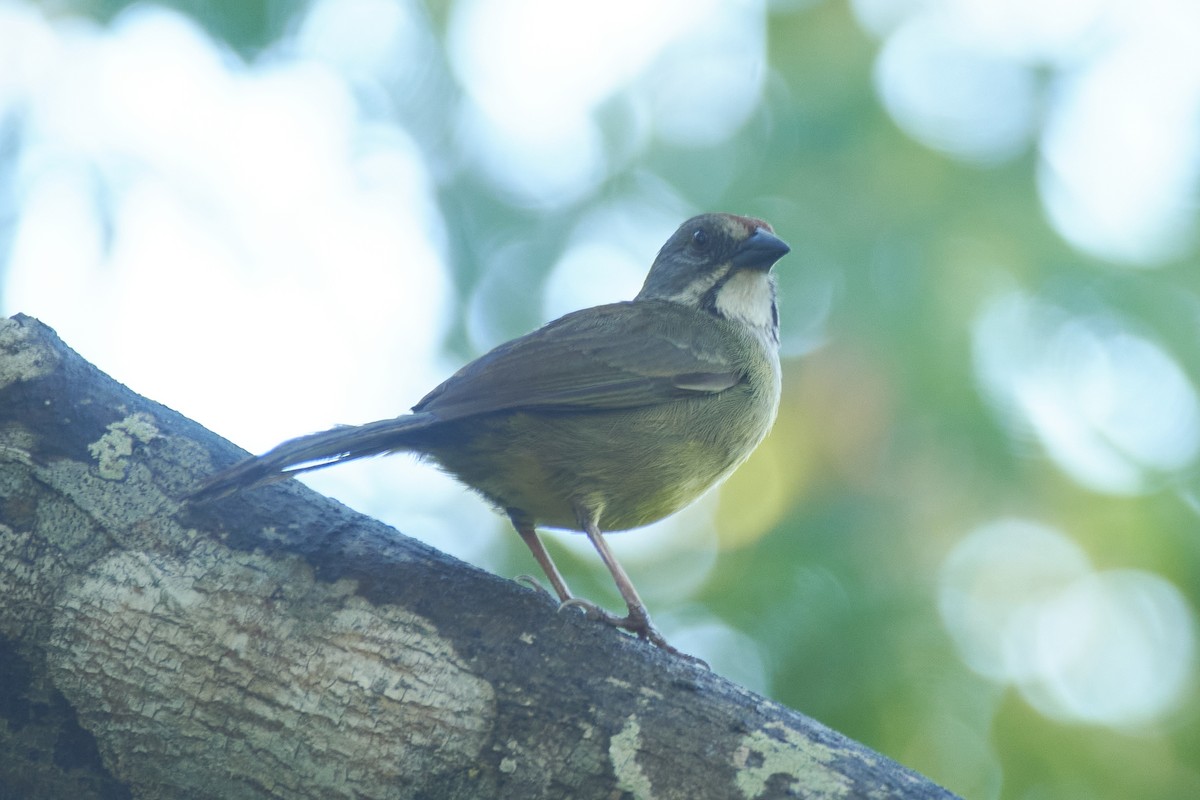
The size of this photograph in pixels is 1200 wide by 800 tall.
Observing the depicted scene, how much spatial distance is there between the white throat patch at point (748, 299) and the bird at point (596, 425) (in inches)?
13.2

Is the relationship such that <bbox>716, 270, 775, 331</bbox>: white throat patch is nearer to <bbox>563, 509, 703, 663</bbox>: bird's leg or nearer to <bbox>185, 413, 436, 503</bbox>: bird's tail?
<bbox>563, 509, 703, 663</bbox>: bird's leg

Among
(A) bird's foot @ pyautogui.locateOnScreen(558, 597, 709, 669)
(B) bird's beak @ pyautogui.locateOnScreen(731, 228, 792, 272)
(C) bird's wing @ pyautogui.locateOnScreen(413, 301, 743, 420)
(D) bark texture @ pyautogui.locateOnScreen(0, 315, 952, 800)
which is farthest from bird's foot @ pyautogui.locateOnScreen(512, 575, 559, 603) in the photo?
(B) bird's beak @ pyautogui.locateOnScreen(731, 228, 792, 272)

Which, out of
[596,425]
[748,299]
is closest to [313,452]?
[596,425]

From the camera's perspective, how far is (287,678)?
2.49 metres

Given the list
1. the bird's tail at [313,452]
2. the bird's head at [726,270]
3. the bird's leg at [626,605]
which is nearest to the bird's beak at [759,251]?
the bird's head at [726,270]

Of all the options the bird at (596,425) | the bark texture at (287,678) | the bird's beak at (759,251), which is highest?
the bird's beak at (759,251)

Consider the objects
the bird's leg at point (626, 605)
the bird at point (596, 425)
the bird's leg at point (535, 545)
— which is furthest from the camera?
the bird's leg at point (535, 545)

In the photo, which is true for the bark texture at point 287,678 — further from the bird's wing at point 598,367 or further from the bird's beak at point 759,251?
the bird's beak at point 759,251

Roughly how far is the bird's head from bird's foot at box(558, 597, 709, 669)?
162 centimetres

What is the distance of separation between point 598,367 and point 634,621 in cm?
96

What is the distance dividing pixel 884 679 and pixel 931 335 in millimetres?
1899

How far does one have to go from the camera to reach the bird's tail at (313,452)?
8.95ft

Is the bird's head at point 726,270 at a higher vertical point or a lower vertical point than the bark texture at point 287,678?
higher

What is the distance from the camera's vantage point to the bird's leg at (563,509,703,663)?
118 inches
